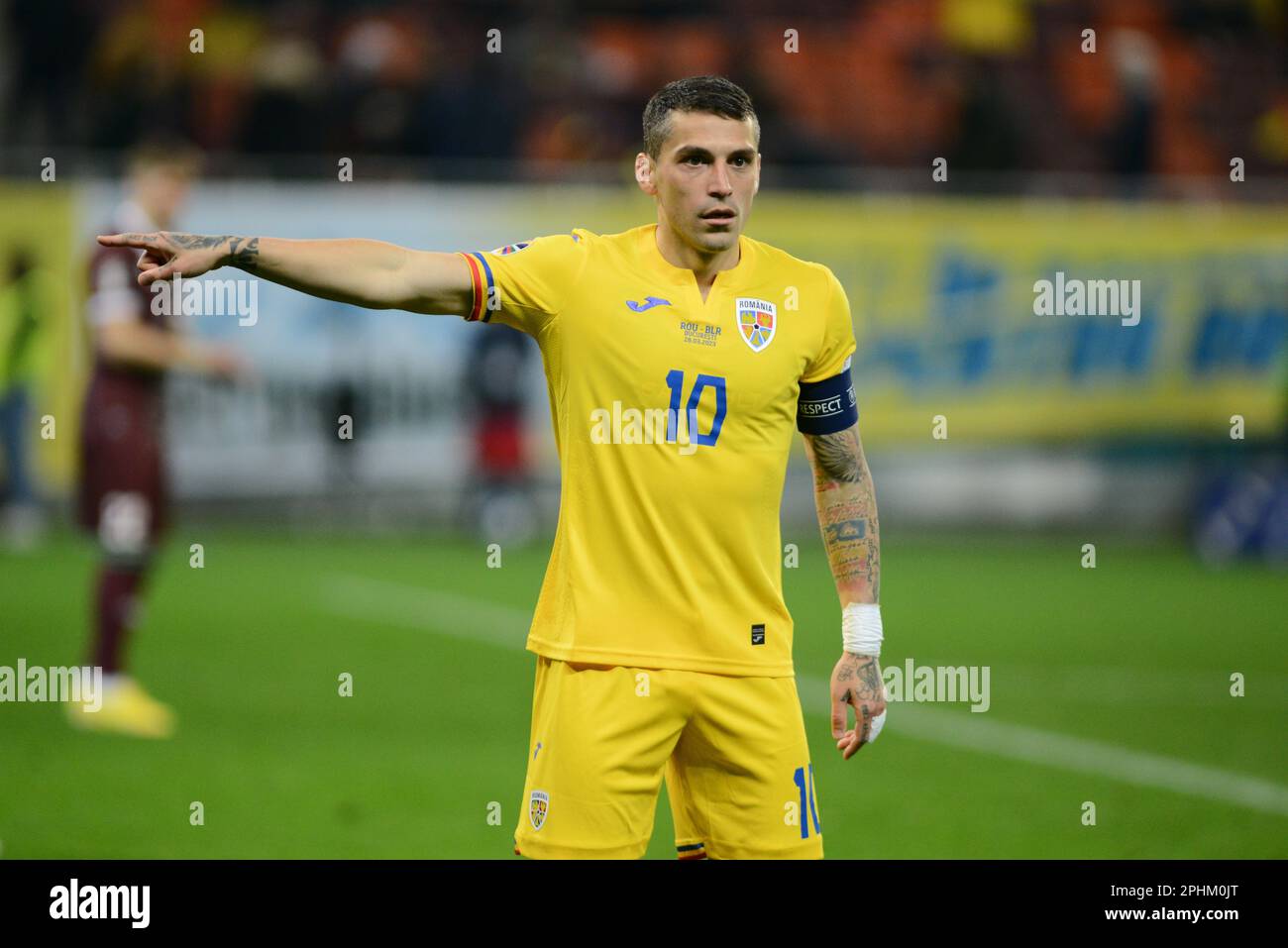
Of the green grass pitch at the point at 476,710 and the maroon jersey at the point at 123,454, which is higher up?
the maroon jersey at the point at 123,454

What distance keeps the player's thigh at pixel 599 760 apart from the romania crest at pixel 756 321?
79 centimetres

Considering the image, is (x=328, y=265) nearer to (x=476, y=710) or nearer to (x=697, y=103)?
(x=697, y=103)

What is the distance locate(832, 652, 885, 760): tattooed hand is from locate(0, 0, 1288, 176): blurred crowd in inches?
552

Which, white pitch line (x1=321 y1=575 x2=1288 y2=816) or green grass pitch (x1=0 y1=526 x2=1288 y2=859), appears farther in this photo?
white pitch line (x1=321 y1=575 x2=1288 y2=816)

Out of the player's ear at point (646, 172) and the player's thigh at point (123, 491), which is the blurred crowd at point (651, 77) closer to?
the player's thigh at point (123, 491)

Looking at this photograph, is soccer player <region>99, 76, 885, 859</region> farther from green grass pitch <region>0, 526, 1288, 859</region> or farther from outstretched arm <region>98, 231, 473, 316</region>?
green grass pitch <region>0, 526, 1288, 859</region>

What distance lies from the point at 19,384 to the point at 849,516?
522 inches

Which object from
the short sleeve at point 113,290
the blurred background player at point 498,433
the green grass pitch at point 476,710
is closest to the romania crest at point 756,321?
the green grass pitch at point 476,710

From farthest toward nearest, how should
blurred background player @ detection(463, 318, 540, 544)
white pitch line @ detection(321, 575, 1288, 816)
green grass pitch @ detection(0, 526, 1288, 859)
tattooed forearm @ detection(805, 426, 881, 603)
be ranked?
blurred background player @ detection(463, 318, 540, 544) → white pitch line @ detection(321, 575, 1288, 816) → green grass pitch @ detection(0, 526, 1288, 859) → tattooed forearm @ detection(805, 426, 881, 603)

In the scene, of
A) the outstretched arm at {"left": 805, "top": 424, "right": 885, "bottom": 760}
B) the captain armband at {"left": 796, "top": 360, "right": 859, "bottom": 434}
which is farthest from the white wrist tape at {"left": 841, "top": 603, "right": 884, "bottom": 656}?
the captain armband at {"left": 796, "top": 360, "right": 859, "bottom": 434}

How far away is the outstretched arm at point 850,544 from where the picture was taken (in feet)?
14.3

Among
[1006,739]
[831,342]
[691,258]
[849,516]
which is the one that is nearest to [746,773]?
[849,516]

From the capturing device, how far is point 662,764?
4.05m

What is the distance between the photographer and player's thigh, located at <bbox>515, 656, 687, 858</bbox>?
3955mm
